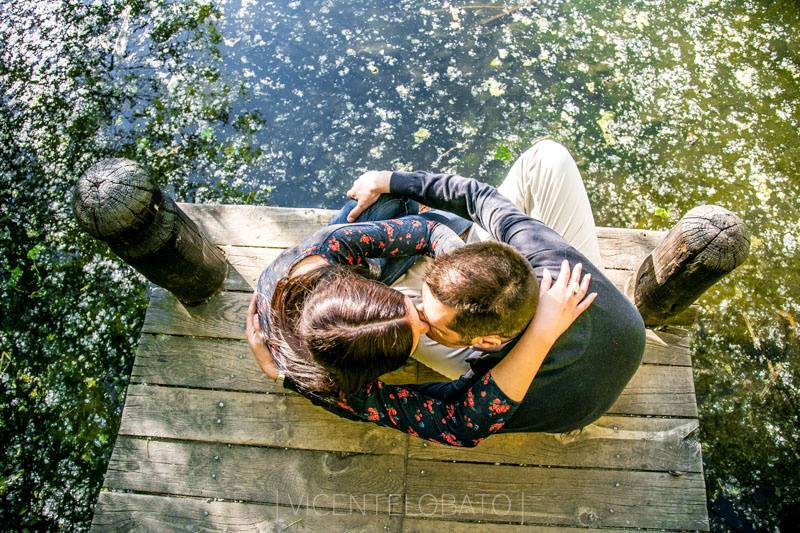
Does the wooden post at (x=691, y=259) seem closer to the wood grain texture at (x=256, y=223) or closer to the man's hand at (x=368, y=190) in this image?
the man's hand at (x=368, y=190)

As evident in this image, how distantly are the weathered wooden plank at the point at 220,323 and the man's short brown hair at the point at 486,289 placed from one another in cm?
111

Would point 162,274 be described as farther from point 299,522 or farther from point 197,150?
point 197,150

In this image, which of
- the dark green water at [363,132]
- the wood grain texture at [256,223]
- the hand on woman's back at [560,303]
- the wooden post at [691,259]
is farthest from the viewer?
the dark green water at [363,132]

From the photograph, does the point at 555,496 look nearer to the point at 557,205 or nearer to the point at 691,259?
the point at 691,259

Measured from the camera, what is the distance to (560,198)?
2.26 metres

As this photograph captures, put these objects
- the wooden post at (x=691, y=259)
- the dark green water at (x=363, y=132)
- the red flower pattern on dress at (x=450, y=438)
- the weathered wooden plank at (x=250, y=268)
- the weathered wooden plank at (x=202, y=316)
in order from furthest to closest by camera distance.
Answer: the dark green water at (x=363, y=132) < the weathered wooden plank at (x=250, y=268) < the weathered wooden plank at (x=202, y=316) < the wooden post at (x=691, y=259) < the red flower pattern on dress at (x=450, y=438)

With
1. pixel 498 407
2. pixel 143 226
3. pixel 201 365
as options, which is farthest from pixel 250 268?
pixel 498 407

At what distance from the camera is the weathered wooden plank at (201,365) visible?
230 cm

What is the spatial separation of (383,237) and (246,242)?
91 centimetres

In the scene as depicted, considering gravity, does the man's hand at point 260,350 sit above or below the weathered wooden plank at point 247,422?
above

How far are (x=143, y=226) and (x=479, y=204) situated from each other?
1.25 metres

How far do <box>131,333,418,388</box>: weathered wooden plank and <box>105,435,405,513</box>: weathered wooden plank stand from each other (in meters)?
0.26

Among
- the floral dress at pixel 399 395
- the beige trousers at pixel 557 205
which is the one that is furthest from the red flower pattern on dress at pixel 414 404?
the beige trousers at pixel 557 205

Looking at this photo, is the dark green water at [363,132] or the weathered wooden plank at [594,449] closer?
the weathered wooden plank at [594,449]
